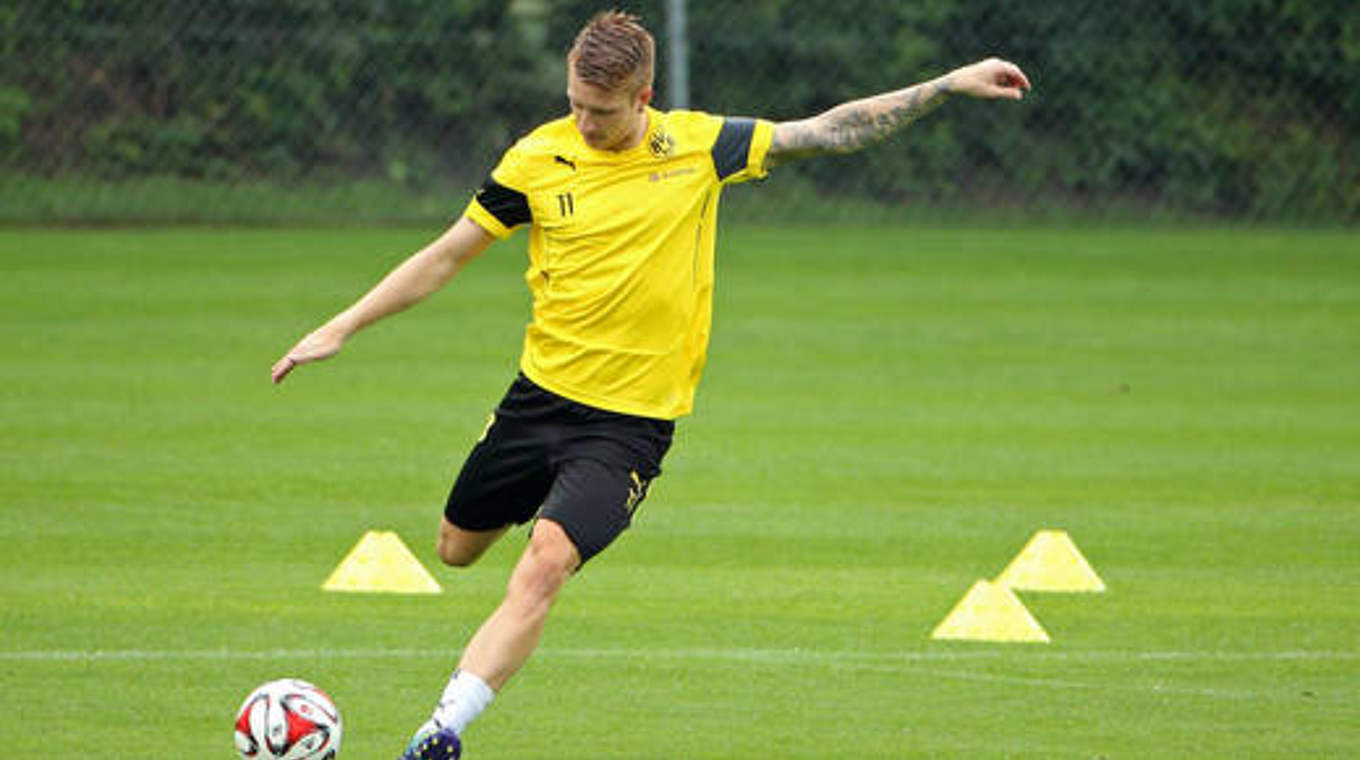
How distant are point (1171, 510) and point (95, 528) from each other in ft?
16.9

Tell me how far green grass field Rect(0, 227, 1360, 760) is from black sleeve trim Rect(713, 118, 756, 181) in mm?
1794

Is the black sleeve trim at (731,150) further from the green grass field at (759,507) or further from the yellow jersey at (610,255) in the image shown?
the green grass field at (759,507)

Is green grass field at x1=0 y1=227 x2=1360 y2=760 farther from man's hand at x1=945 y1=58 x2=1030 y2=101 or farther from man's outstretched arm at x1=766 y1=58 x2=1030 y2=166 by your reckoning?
man's hand at x1=945 y1=58 x2=1030 y2=101

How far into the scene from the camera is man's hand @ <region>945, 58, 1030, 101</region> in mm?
7914

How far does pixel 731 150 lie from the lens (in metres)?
8.15

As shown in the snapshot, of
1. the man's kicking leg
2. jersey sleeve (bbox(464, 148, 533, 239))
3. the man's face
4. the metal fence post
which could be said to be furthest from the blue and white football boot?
the metal fence post

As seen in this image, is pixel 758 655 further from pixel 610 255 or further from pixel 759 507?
pixel 759 507

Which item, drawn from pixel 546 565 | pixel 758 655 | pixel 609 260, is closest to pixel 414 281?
pixel 609 260

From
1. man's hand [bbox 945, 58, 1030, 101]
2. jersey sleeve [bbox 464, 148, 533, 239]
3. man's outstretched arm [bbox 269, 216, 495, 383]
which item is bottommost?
man's outstretched arm [bbox 269, 216, 495, 383]

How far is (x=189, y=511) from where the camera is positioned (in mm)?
12281

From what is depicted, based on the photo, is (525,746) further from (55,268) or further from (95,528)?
(55,268)

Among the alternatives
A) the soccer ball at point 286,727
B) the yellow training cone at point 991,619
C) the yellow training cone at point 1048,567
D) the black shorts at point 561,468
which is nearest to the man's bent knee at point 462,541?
the black shorts at point 561,468

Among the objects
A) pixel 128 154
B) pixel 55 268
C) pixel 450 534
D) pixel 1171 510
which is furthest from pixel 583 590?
pixel 128 154

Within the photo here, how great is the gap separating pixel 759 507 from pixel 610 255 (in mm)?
4946
